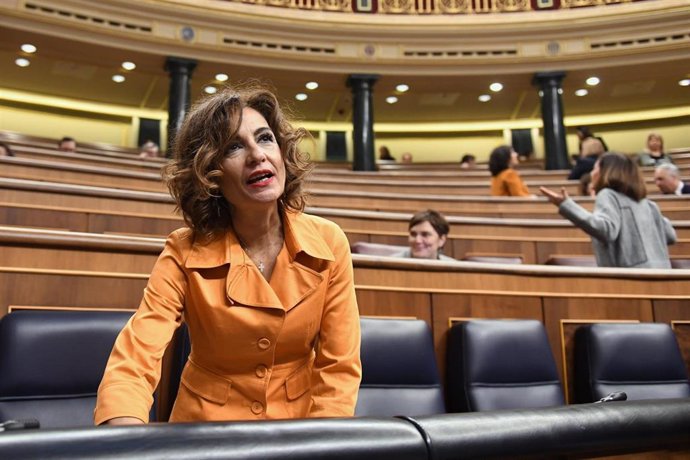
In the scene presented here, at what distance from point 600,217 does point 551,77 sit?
2.75m

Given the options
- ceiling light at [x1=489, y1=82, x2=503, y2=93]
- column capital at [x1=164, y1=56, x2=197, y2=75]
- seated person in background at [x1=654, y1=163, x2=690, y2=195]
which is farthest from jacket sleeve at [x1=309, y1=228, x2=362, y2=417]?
ceiling light at [x1=489, y1=82, x2=503, y2=93]

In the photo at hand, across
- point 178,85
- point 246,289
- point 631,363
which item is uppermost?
point 178,85

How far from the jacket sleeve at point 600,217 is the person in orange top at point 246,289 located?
667mm

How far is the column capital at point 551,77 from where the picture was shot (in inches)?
138

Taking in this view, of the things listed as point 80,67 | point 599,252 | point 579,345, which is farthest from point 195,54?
point 579,345

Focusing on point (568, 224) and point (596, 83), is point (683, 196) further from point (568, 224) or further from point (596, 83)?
point (596, 83)

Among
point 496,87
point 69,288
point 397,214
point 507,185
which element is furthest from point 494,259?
point 496,87

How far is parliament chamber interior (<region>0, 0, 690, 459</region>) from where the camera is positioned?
24 cm

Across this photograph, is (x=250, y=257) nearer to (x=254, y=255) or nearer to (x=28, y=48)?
(x=254, y=255)

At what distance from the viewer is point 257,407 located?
450 millimetres

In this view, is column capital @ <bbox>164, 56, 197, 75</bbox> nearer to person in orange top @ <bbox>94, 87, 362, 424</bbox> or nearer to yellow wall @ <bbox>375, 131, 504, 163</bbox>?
yellow wall @ <bbox>375, 131, 504, 163</bbox>

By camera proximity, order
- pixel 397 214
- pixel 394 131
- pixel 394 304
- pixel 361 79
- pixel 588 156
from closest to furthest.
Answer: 1. pixel 394 304
2. pixel 397 214
3. pixel 588 156
4. pixel 361 79
5. pixel 394 131

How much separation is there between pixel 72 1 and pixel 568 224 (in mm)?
2721

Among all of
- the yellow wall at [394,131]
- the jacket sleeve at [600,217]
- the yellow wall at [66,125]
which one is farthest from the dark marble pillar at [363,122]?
the jacket sleeve at [600,217]
